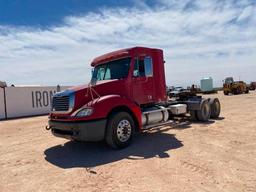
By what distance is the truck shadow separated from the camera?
736cm

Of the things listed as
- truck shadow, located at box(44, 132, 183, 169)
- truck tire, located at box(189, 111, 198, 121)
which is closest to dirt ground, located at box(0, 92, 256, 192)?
truck shadow, located at box(44, 132, 183, 169)

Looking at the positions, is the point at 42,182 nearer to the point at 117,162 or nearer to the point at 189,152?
the point at 117,162

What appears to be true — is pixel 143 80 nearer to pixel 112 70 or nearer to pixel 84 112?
pixel 112 70

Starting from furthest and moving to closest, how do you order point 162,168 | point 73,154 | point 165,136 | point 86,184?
point 165,136, point 73,154, point 162,168, point 86,184

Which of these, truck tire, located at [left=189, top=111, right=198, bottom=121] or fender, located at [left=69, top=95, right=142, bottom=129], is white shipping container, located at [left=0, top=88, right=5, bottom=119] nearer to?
truck tire, located at [left=189, top=111, right=198, bottom=121]

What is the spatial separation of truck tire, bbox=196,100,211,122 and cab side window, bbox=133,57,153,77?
399 centimetres

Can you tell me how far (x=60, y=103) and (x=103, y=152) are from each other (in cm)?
186

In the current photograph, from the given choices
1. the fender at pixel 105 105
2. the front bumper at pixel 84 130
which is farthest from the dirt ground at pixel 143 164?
the fender at pixel 105 105

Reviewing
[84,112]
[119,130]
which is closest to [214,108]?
[119,130]

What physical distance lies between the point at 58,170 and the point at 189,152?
3.32 metres

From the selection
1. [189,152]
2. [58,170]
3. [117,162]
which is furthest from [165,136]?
[58,170]

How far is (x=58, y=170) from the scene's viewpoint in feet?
22.1

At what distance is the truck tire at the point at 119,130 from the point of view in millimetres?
7969

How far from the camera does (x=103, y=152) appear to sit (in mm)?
8117
